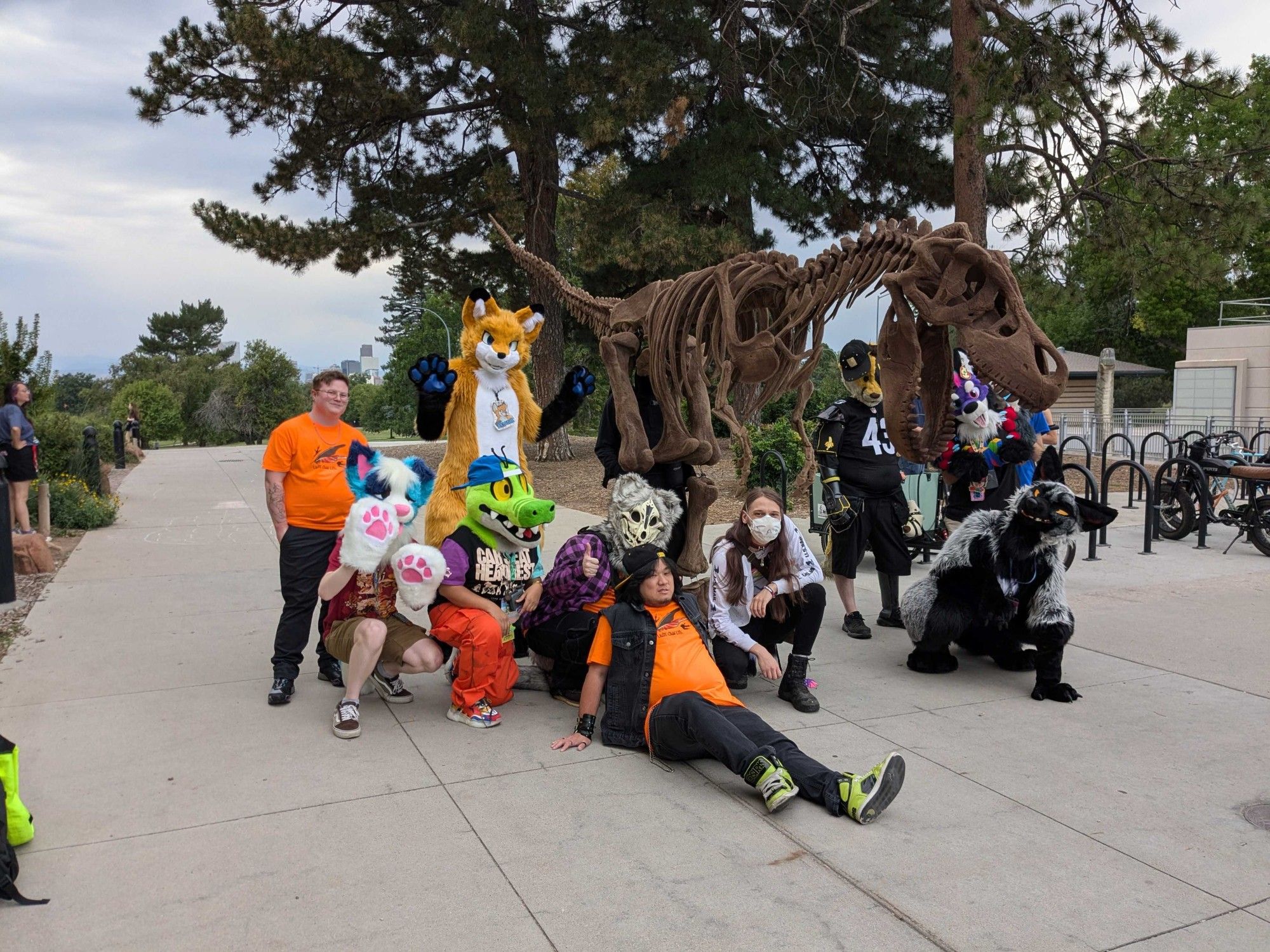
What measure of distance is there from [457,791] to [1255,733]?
3.63m

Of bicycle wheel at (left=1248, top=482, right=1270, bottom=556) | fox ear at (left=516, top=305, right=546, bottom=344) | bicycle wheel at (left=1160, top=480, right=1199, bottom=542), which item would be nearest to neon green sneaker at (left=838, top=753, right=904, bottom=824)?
fox ear at (left=516, top=305, right=546, bottom=344)

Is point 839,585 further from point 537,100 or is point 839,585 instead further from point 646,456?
point 537,100

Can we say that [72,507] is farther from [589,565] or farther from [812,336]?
[812,336]

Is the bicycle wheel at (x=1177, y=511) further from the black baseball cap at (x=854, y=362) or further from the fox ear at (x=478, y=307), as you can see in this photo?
the fox ear at (x=478, y=307)

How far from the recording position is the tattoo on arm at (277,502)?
16.8ft

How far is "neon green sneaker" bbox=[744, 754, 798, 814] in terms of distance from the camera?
3480 millimetres

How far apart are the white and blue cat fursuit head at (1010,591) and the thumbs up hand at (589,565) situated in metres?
1.94

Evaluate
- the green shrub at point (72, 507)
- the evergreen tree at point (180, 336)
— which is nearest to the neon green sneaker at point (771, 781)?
the green shrub at point (72, 507)

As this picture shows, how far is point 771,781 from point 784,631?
5.02ft

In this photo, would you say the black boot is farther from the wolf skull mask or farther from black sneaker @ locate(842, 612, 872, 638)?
black sneaker @ locate(842, 612, 872, 638)

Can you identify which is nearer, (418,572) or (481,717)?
(418,572)

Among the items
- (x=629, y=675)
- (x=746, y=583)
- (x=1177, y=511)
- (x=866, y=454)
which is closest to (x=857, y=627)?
(x=866, y=454)

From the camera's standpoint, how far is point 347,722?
442 cm

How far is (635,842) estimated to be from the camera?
11.0 feet
